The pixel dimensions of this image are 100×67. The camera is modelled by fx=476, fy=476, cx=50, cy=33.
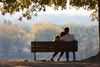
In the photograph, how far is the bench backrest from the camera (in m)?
20.4

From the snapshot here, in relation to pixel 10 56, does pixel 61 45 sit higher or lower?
higher

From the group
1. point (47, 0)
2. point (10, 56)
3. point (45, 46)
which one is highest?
point (47, 0)

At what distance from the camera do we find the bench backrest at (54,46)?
67.0ft

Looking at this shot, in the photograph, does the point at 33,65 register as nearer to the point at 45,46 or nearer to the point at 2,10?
the point at 45,46

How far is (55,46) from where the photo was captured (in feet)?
67.8

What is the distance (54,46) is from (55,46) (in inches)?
1.7

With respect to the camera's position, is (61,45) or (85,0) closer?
(61,45)

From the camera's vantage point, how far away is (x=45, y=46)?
2095cm

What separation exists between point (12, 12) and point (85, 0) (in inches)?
171

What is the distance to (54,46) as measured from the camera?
67.8ft

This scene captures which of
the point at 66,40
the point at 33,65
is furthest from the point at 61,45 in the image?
the point at 33,65

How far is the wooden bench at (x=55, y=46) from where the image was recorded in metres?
20.4

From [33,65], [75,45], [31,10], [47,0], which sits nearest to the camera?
[33,65]

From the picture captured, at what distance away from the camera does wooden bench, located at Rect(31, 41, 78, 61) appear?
20422 millimetres
